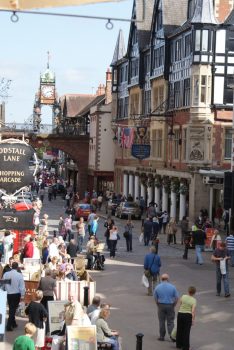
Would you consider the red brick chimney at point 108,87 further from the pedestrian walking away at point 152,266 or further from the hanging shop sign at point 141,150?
the pedestrian walking away at point 152,266

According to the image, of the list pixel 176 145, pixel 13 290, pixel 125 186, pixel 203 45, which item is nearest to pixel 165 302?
pixel 13 290

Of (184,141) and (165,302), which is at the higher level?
(184,141)

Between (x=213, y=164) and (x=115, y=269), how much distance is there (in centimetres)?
1886

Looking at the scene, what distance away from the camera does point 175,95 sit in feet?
166

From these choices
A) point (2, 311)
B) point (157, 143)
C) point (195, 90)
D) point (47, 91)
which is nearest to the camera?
point (2, 311)

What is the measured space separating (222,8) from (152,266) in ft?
93.2

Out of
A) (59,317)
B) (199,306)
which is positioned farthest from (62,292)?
(199,306)

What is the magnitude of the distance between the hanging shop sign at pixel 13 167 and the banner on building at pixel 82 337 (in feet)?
21.3

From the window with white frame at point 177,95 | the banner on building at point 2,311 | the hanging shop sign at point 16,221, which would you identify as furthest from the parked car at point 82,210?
the banner on building at point 2,311

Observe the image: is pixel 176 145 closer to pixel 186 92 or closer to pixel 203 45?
pixel 186 92

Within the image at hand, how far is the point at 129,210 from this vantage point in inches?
2023

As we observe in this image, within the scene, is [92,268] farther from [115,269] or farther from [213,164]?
[213,164]

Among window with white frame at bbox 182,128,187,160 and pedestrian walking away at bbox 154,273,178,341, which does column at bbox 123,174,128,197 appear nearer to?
window with white frame at bbox 182,128,187,160

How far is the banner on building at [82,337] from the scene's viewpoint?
41.3ft
